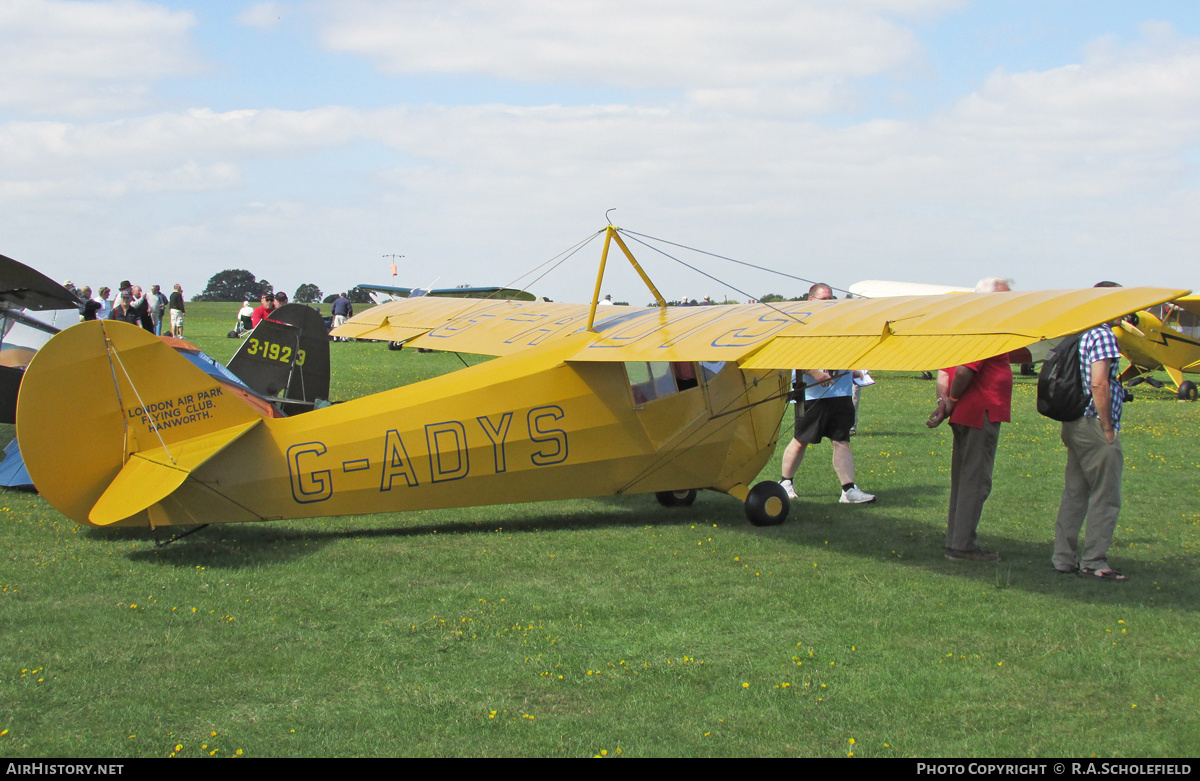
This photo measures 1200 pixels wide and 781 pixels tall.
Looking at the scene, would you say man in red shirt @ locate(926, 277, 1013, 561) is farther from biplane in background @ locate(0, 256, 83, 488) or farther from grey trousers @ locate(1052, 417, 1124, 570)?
biplane in background @ locate(0, 256, 83, 488)

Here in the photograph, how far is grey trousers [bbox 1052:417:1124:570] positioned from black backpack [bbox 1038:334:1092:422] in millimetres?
113

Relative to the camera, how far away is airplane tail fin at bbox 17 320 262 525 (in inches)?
232

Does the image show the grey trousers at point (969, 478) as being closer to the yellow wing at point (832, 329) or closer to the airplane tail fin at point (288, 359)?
the yellow wing at point (832, 329)

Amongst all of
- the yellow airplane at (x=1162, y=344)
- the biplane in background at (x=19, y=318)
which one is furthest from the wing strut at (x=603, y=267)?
the yellow airplane at (x=1162, y=344)

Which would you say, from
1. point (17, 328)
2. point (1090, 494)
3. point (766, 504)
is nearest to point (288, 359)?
point (17, 328)

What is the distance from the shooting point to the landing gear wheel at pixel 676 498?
880cm

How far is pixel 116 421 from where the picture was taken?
6.18 metres

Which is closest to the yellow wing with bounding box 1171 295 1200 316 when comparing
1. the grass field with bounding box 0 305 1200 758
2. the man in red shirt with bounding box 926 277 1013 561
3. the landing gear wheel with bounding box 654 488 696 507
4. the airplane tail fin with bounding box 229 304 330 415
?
the grass field with bounding box 0 305 1200 758

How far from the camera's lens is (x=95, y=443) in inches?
239

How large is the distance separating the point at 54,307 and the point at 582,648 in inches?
344

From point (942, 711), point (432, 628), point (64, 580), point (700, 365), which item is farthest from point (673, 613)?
point (64, 580)

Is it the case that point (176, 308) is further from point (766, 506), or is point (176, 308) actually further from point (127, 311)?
point (766, 506)
